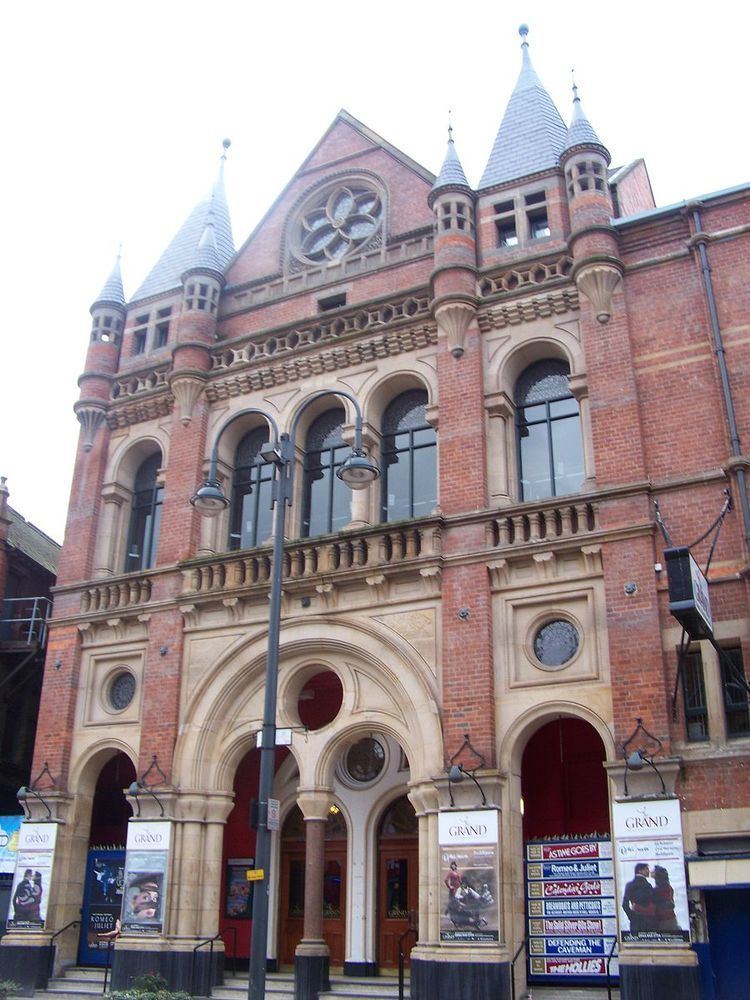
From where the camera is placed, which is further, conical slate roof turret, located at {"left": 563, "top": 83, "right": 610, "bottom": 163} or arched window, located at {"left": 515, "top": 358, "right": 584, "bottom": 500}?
conical slate roof turret, located at {"left": 563, "top": 83, "right": 610, "bottom": 163}

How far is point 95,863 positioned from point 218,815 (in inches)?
142

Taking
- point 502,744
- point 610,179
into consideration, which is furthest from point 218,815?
point 610,179

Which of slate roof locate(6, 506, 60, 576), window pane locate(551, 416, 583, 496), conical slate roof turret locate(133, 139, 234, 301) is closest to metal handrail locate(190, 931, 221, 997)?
window pane locate(551, 416, 583, 496)

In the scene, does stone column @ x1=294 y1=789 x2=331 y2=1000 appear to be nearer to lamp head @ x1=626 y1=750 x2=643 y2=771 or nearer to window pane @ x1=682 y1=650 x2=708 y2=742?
lamp head @ x1=626 y1=750 x2=643 y2=771

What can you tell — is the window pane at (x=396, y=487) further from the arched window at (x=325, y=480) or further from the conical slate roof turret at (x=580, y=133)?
the conical slate roof turret at (x=580, y=133)

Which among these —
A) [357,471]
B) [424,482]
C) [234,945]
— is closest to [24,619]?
[234,945]

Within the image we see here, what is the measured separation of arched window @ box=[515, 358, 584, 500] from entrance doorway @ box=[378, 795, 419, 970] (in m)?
7.20

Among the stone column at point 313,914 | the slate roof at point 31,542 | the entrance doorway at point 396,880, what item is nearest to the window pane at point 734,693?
the stone column at point 313,914

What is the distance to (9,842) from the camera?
21.9 m

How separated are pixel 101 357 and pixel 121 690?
873cm

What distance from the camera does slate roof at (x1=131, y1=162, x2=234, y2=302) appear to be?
26.4 m

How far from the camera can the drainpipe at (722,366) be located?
53.8ft

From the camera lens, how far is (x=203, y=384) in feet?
77.1

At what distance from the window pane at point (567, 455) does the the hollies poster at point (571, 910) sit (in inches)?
253
